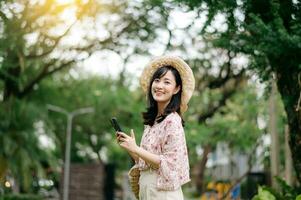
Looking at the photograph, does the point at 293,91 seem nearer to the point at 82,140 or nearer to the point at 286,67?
the point at 286,67

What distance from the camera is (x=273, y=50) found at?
327 inches

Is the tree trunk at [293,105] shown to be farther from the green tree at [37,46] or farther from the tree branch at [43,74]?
the tree branch at [43,74]

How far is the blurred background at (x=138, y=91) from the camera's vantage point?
28.8ft

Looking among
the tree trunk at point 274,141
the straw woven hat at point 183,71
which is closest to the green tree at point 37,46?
the tree trunk at point 274,141

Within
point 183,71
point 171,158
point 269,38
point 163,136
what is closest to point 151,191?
point 171,158

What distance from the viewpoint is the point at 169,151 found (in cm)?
411

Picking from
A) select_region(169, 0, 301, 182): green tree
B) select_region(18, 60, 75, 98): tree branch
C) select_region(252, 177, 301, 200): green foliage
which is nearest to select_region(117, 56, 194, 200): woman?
select_region(169, 0, 301, 182): green tree

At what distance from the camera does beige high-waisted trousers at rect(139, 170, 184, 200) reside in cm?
410

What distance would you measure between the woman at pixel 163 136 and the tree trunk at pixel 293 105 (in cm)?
480

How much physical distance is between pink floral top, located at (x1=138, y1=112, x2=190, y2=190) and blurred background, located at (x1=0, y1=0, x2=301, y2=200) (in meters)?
0.80

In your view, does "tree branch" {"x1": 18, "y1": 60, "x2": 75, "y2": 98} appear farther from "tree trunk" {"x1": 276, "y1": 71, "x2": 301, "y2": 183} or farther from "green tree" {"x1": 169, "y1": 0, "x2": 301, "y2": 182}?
"tree trunk" {"x1": 276, "y1": 71, "x2": 301, "y2": 183}

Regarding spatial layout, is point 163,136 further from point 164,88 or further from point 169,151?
point 164,88

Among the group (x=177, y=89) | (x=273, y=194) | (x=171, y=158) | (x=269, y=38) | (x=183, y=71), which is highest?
(x=269, y=38)

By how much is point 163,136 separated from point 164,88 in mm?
359
